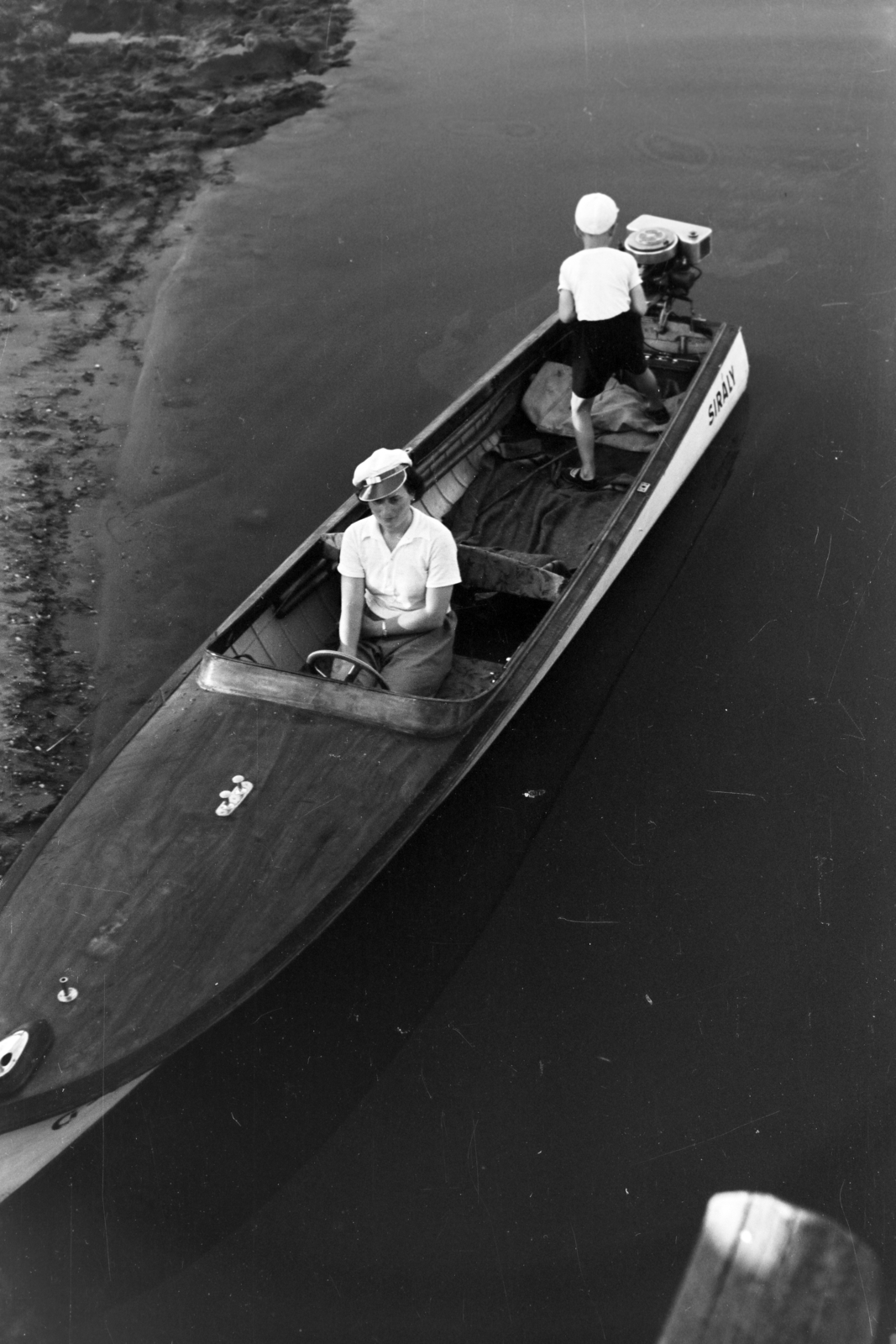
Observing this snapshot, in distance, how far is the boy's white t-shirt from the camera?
738 centimetres

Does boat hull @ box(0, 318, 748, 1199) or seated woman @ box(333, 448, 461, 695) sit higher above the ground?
seated woman @ box(333, 448, 461, 695)

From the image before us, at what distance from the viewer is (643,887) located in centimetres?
603

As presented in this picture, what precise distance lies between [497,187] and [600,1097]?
8.73 meters

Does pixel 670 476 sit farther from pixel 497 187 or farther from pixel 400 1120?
pixel 497 187

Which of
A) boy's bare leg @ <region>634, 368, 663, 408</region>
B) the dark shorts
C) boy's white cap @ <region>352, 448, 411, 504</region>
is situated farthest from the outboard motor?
boy's white cap @ <region>352, 448, 411, 504</region>

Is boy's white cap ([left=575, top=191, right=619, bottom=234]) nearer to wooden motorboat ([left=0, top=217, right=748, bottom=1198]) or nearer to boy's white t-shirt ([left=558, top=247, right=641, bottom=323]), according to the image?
boy's white t-shirt ([left=558, top=247, right=641, bottom=323])

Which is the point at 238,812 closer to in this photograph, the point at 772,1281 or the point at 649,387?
the point at 772,1281

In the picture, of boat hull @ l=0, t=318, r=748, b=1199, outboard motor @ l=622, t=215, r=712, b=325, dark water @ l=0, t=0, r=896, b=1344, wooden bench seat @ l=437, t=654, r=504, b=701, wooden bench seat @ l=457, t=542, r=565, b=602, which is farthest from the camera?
outboard motor @ l=622, t=215, r=712, b=325

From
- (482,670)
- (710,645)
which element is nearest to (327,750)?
(482,670)

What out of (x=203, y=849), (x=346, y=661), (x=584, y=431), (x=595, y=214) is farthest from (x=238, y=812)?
(x=595, y=214)

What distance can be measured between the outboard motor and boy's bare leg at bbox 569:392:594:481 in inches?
54.3

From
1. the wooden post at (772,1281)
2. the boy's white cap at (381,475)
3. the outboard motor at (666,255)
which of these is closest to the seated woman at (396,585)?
the boy's white cap at (381,475)

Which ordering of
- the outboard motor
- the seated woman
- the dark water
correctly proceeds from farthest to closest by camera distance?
the outboard motor, the seated woman, the dark water

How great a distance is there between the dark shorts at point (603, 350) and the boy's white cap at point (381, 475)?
2235mm
